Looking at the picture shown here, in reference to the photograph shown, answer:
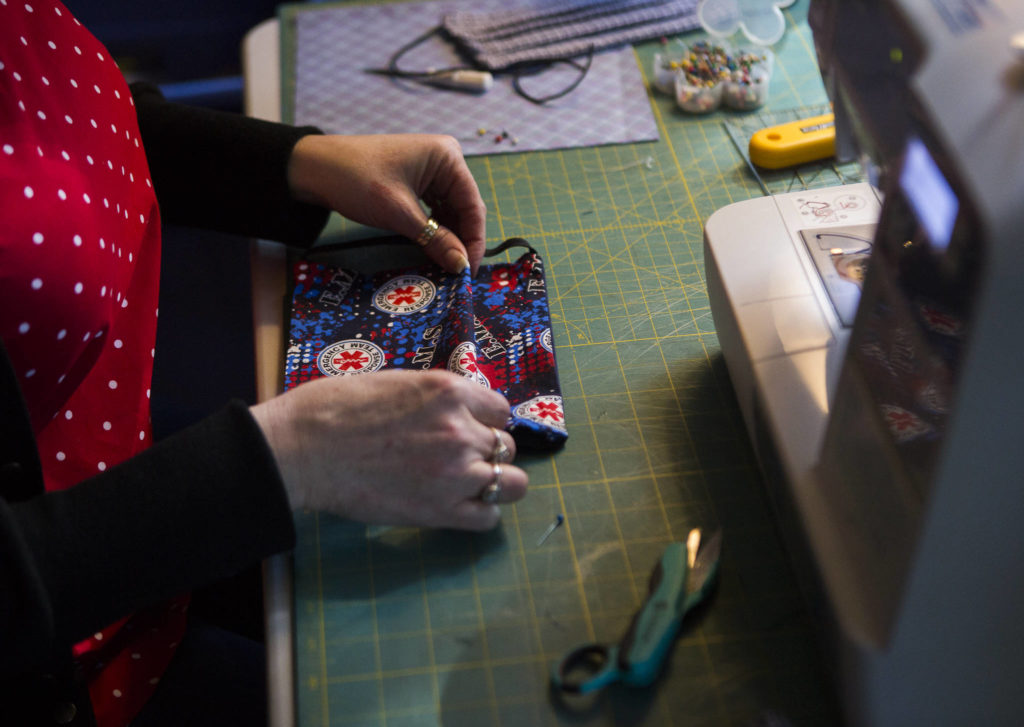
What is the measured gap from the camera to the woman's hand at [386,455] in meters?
0.67

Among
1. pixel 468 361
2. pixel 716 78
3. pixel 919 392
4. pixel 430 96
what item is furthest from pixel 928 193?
pixel 430 96

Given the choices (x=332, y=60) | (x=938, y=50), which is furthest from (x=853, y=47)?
(x=332, y=60)

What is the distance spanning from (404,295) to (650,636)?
1.50 ft

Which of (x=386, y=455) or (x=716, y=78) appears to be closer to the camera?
(x=386, y=455)

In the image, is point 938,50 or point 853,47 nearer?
point 938,50

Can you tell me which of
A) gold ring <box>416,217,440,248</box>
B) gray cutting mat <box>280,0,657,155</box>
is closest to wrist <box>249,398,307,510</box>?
gold ring <box>416,217,440,248</box>

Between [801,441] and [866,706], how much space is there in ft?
0.58

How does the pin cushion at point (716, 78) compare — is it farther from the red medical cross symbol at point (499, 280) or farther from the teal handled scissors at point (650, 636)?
the teal handled scissors at point (650, 636)

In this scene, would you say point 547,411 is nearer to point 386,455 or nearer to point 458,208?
point 386,455

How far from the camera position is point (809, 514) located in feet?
1.95

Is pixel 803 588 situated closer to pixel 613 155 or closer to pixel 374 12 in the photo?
pixel 613 155

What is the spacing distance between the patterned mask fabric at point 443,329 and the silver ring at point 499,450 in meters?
0.04

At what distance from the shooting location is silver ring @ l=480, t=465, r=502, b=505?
0.69 m

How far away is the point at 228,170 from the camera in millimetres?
993
